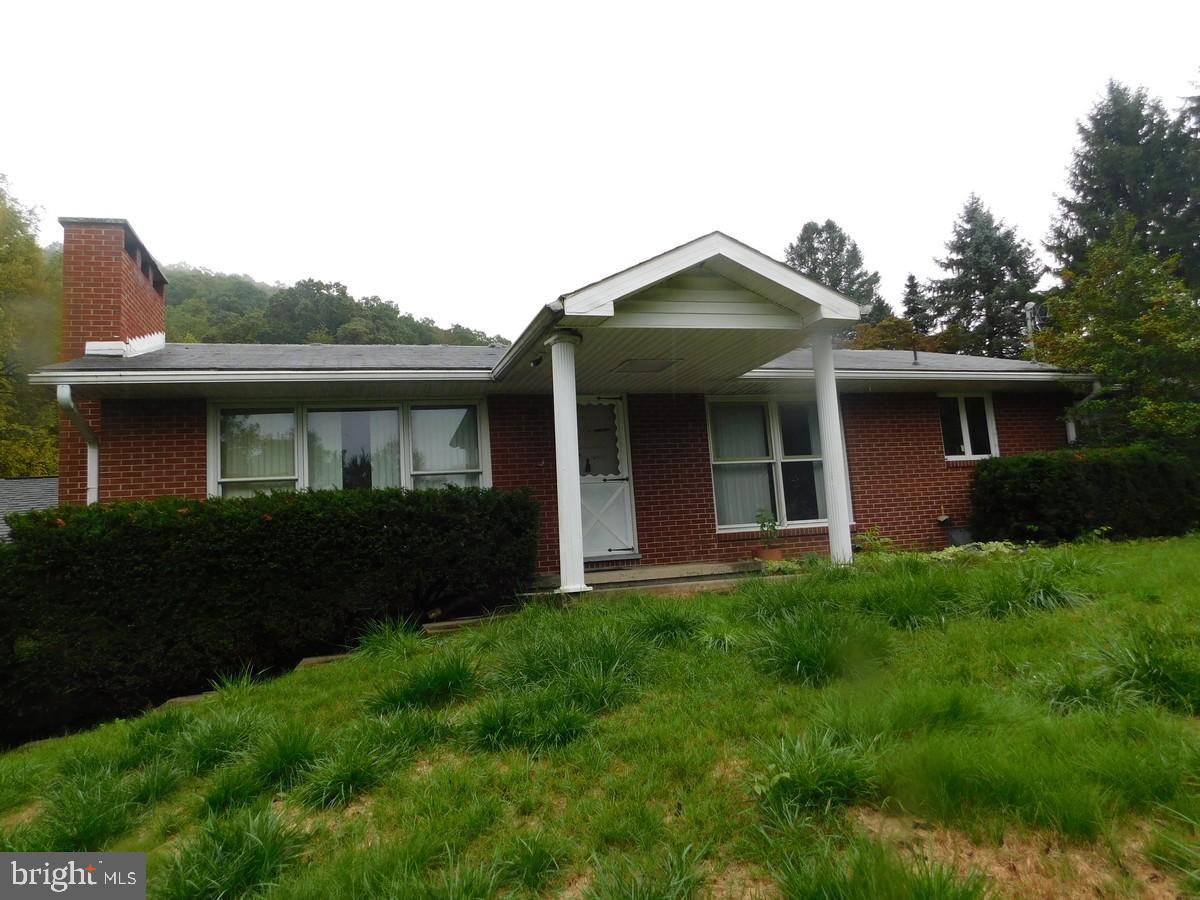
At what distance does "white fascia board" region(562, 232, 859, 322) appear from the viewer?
6.20 m

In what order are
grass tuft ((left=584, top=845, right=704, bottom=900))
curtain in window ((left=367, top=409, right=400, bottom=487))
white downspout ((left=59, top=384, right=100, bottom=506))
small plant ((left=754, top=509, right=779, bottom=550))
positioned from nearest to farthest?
grass tuft ((left=584, top=845, right=704, bottom=900)), white downspout ((left=59, top=384, right=100, bottom=506)), curtain in window ((left=367, top=409, right=400, bottom=487)), small plant ((left=754, top=509, right=779, bottom=550))

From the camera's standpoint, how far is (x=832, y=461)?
7168mm

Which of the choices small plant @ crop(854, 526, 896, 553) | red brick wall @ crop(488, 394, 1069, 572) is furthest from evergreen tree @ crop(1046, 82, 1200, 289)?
small plant @ crop(854, 526, 896, 553)

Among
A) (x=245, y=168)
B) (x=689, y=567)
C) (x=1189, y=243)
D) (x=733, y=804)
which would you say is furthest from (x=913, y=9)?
(x=1189, y=243)

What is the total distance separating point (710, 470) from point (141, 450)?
281 inches

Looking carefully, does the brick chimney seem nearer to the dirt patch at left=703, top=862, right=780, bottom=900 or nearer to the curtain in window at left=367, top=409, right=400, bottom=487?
the curtain in window at left=367, top=409, right=400, bottom=487

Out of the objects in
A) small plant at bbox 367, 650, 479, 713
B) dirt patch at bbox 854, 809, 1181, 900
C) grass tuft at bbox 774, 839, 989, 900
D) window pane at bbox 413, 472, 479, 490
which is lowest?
dirt patch at bbox 854, 809, 1181, 900

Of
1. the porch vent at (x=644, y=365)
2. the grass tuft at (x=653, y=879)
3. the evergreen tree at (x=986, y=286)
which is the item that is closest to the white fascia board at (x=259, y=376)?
the porch vent at (x=644, y=365)

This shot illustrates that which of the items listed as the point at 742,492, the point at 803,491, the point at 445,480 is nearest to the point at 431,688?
the point at 445,480

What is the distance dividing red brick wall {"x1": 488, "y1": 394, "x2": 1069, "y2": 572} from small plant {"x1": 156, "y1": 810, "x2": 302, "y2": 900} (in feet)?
20.2

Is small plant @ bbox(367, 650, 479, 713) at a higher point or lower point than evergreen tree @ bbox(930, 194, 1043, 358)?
lower

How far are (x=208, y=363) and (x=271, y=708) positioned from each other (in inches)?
192

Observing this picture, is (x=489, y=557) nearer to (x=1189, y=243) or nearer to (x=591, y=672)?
(x=591, y=672)

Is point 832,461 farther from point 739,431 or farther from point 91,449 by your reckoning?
point 91,449
